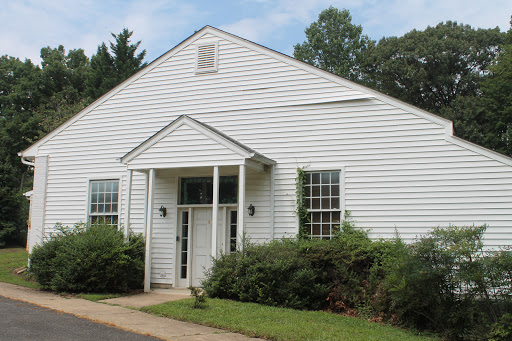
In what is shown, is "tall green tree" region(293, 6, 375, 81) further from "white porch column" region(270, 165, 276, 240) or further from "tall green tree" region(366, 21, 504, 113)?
"white porch column" region(270, 165, 276, 240)

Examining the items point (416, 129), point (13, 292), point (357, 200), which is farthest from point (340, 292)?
point (13, 292)

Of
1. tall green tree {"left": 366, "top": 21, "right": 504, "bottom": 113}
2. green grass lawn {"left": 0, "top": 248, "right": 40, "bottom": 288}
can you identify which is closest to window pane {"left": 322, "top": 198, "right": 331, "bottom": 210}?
green grass lawn {"left": 0, "top": 248, "right": 40, "bottom": 288}

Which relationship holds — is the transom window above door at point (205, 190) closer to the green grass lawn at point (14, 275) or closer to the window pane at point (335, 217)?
the window pane at point (335, 217)

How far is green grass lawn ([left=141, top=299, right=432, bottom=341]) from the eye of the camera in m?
7.31

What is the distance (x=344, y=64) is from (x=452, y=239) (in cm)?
2974

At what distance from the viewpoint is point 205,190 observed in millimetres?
12828

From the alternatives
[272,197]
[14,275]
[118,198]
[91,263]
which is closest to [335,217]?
[272,197]

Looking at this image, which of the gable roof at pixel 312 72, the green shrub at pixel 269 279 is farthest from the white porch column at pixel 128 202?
the gable roof at pixel 312 72

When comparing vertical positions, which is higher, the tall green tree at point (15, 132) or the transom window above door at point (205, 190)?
the tall green tree at point (15, 132)

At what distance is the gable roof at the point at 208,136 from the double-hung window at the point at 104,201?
2126 millimetres

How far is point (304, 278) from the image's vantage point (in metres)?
9.86

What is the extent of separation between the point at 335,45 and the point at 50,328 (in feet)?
109

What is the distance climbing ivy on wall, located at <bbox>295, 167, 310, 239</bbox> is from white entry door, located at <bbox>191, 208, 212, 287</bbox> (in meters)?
2.52

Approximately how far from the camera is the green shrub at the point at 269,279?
978 cm
